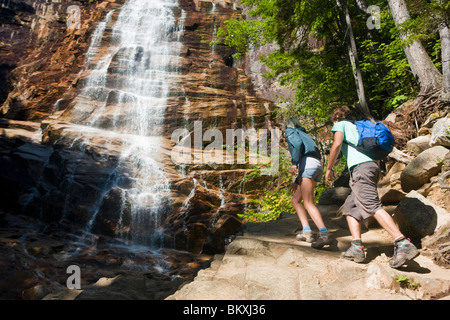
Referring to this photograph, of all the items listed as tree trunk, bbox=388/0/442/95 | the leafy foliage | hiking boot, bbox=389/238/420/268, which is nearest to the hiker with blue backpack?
hiking boot, bbox=389/238/420/268

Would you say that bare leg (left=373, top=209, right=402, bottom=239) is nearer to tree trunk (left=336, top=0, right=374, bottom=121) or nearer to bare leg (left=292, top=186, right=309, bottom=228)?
bare leg (left=292, top=186, right=309, bottom=228)

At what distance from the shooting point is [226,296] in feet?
8.59

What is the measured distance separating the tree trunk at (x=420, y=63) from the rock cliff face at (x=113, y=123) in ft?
19.5

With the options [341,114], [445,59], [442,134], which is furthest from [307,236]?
[445,59]

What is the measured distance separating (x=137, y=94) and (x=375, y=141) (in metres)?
15.3

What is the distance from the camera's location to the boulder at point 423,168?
4336mm

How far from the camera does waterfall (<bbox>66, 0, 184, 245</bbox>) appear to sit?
10963mm

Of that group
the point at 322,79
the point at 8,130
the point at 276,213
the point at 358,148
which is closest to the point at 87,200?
the point at 8,130

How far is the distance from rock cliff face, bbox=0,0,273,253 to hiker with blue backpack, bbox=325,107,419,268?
215 inches

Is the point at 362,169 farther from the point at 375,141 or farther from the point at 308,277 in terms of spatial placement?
the point at 308,277

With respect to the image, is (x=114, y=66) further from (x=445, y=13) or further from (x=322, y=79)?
(x=445, y=13)

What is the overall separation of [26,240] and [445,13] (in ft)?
37.3

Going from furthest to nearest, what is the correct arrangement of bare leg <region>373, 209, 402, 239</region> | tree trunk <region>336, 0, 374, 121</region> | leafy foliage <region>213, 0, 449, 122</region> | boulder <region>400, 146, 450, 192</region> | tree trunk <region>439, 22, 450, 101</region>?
1. leafy foliage <region>213, 0, 449, 122</region>
2. tree trunk <region>336, 0, 374, 121</region>
3. tree trunk <region>439, 22, 450, 101</region>
4. boulder <region>400, 146, 450, 192</region>
5. bare leg <region>373, 209, 402, 239</region>
